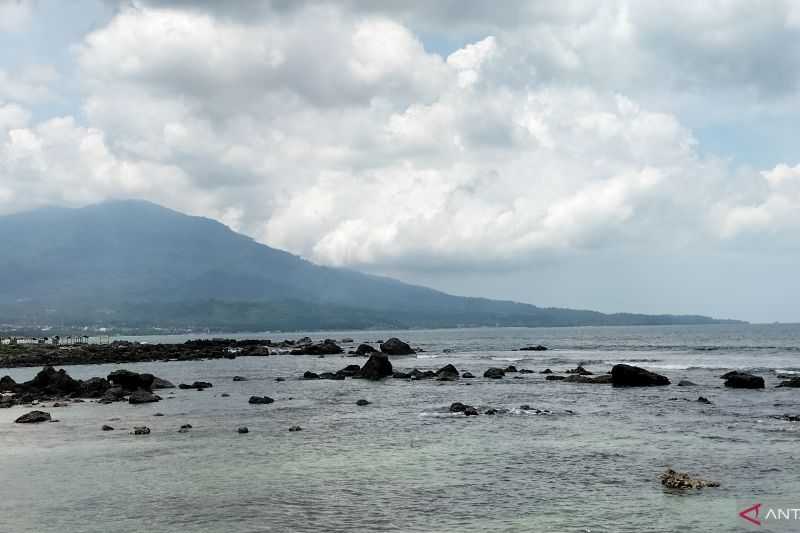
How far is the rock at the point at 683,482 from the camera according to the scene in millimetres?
27188

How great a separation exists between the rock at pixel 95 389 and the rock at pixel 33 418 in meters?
16.7

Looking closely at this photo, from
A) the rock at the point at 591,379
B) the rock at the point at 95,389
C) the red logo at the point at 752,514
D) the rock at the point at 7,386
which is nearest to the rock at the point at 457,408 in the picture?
the rock at the point at 591,379

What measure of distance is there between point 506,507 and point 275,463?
13.5 metres

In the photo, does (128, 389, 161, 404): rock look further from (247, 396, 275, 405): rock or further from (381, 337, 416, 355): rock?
(381, 337, 416, 355): rock

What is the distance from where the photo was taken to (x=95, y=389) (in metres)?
70.4

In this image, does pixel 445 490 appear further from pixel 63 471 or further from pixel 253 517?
pixel 63 471

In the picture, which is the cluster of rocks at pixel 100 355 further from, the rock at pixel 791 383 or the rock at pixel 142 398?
the rock at pixel 791 383

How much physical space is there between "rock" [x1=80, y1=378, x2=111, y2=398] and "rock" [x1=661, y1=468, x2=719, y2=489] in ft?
191

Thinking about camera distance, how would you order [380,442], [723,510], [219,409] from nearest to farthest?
[723,510] → [380,442] → [219,409]

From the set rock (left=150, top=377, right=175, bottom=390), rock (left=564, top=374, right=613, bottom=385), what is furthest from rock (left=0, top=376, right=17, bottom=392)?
rock (left=564, top=374, right=613, bottom=385)

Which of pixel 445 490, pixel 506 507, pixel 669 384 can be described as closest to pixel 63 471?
pixel 445 490

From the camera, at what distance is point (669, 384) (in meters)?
71.4

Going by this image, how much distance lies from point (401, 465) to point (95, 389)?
4988cm

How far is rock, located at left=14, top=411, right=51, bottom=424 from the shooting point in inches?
1969
